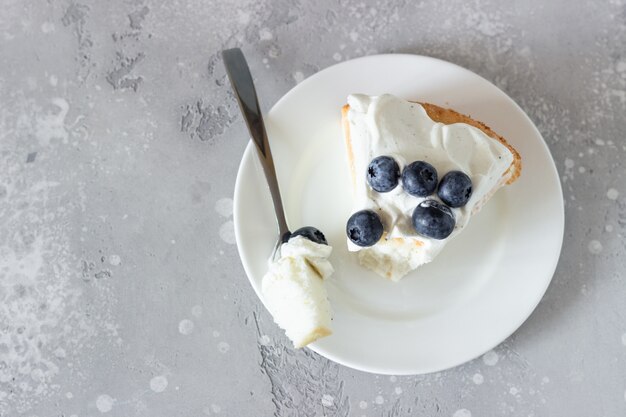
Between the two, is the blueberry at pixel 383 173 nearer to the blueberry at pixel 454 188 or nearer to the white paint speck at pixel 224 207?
the blueberry at pixel 454 188

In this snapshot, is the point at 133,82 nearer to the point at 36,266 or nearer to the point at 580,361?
the point at 36,266

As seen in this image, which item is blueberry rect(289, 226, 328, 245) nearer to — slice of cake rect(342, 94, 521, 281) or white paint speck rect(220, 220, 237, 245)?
slice of cake rect(342, 94, 521, 281)

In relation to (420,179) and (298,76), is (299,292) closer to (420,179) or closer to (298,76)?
(420,179)

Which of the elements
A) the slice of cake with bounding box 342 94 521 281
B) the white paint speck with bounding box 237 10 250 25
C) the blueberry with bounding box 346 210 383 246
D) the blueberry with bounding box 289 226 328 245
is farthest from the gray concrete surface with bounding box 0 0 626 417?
the blueberry with bounding box 346 210 383 246

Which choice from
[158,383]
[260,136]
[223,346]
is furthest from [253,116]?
[158,383]

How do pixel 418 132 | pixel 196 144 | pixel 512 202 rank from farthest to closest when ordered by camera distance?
pixel 196 144 → pixel 512 202 → pixel 418 132

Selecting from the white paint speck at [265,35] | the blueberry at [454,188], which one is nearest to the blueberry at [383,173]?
the blueberry at [454,188]

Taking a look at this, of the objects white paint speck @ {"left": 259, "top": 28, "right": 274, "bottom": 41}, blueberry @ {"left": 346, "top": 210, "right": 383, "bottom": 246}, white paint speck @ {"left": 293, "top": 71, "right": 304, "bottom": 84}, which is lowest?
blueberry @ {"left": 346, "top": 210, "right": 383, "bottom": 246}

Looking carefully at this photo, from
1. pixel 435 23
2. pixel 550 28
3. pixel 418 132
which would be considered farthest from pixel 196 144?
pixel 550 28
